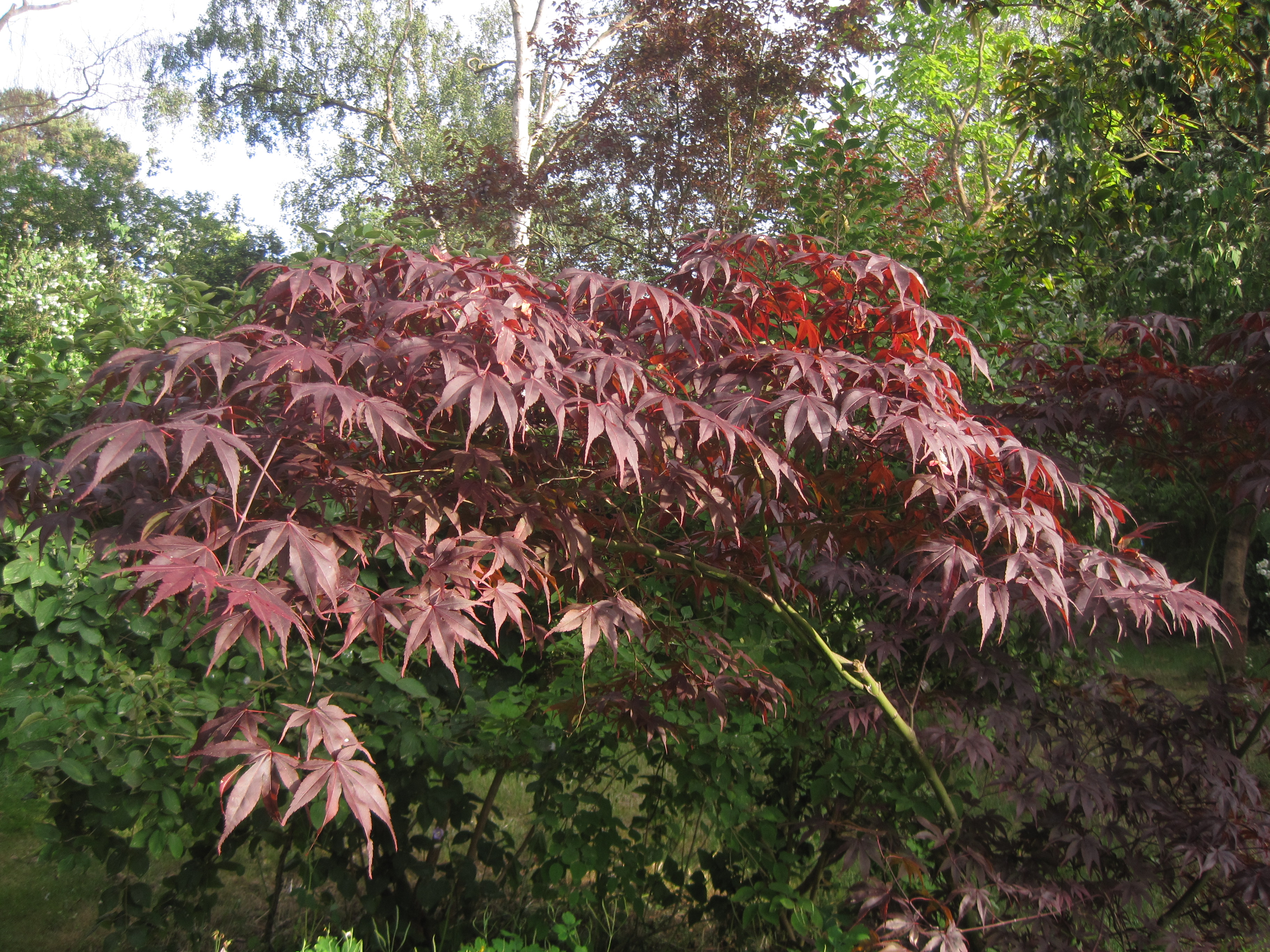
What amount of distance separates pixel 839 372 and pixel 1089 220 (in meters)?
3.24

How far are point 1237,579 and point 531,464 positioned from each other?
2893mm

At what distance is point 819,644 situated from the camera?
2027 millimetres

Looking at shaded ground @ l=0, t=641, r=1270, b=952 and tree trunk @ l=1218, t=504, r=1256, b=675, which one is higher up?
tree trunk @ l=1218, t=504, r=1256, b=675

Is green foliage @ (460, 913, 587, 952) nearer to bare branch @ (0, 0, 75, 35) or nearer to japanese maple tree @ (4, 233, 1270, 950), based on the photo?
japanese maple tree @ (4, 233, 1270, 950)

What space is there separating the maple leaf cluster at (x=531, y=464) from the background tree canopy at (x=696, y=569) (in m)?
0.01

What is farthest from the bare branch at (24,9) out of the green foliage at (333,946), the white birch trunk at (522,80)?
the green foliage at (333,946)

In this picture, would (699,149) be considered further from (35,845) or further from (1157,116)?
(35,845)

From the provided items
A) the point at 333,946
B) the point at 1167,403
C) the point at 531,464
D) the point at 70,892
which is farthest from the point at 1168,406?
the point at 70,892

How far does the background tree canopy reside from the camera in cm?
155

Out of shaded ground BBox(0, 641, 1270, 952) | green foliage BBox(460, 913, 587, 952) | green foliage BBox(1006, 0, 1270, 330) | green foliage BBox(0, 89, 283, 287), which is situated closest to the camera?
green foliage BBox(460, 913, 587, 952)

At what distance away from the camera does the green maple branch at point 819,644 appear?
1954 mm

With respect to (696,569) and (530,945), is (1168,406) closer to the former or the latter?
(696,569)

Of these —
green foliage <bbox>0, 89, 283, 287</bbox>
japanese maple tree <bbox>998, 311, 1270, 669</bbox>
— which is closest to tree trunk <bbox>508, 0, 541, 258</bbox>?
japanese maple tree <bbox>998, 311, 1270, 669</bbox>

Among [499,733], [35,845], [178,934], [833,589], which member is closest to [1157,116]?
[833,589]
